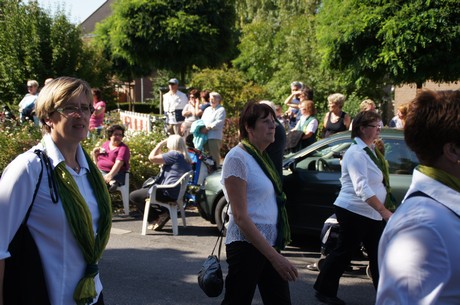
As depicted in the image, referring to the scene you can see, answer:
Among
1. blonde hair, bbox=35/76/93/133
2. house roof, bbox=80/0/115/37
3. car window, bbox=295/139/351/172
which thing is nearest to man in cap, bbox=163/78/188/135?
car window, bbox=295/139/351/172

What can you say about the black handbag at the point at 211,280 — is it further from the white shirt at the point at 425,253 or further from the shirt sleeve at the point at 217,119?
the shirt sleeve at the point at 217,119

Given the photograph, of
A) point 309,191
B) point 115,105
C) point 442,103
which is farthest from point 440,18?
point 115,105

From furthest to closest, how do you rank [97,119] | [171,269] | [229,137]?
1. [229,137]
2. [97,119]
3. [171,269]

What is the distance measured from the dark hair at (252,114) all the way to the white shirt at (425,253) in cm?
220

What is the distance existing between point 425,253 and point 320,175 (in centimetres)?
579

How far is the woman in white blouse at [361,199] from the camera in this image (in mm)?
5445

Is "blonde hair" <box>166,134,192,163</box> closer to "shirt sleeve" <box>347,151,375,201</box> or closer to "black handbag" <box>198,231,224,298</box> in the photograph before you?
"shirt sleeve" <box>347,151,375,201</box>

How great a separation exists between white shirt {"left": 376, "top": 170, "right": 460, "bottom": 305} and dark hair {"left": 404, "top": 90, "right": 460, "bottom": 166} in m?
0.18

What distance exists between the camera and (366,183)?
5414 millimetres

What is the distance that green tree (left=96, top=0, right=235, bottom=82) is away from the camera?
24.3 metres

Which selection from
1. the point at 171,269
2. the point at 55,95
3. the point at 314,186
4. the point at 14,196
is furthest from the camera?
the point at 314,186

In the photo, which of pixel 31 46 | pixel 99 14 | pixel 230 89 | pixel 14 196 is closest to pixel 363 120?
pixel 14 196

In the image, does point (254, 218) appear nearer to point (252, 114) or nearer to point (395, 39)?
point (252, 114)

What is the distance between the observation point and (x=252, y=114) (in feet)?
13.6
